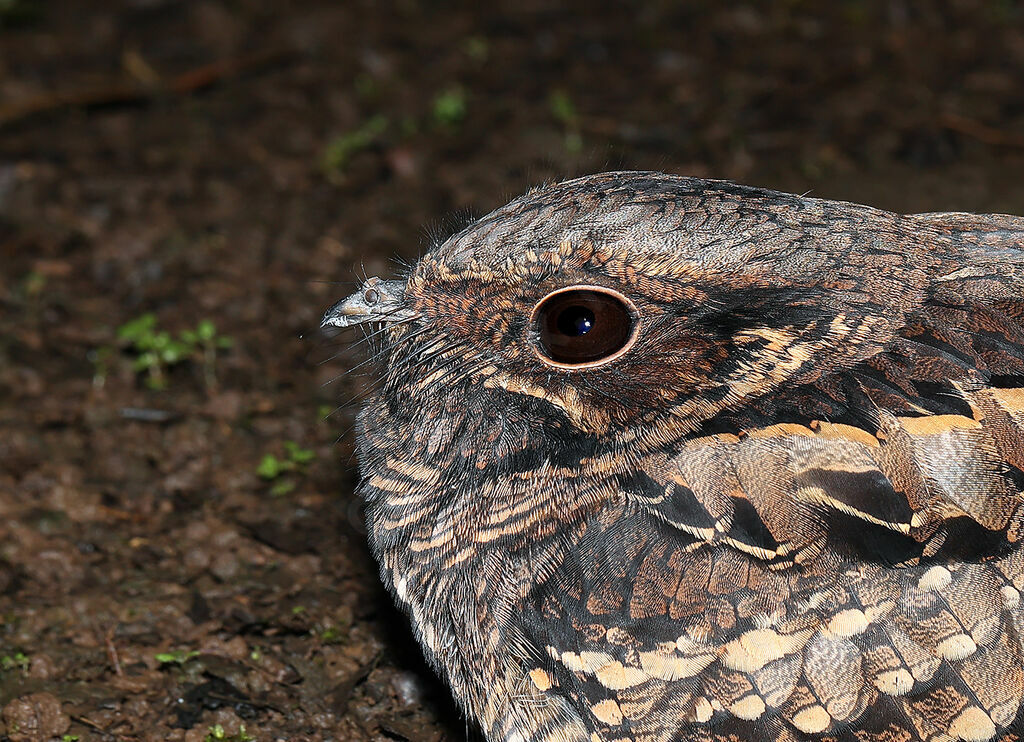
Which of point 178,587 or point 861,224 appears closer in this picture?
point 861,224

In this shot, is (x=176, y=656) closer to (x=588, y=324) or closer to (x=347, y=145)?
(x=588, y=324)

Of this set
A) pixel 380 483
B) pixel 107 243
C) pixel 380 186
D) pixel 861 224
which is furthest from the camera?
pixel 380 186

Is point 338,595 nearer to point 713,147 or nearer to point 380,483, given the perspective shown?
point 380,483

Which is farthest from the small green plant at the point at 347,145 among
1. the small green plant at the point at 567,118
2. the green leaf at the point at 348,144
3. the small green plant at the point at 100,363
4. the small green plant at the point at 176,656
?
the small green plant at the point at 176,656

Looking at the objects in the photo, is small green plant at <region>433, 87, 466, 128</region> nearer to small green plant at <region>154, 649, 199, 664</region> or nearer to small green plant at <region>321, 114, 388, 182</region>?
small green plant at <region>321, 114, 388, 182</region>

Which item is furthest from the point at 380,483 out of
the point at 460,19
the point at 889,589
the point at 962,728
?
the point at 460,19

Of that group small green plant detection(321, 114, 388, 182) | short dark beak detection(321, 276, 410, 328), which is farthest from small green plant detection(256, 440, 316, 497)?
small green plant detection(321, 114, 388, 182)
